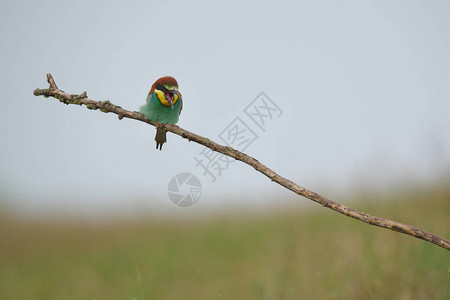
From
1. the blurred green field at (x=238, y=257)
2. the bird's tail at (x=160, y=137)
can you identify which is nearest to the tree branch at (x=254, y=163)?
the bird's tail at (x=160, y=137)

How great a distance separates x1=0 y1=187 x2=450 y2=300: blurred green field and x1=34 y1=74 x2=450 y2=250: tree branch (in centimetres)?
98

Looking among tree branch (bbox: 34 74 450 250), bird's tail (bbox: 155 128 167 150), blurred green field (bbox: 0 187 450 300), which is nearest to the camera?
tree branch (bbox: 34 74 450 250)

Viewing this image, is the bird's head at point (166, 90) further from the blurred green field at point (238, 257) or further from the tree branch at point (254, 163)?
the blurred green field at point (238, 257)

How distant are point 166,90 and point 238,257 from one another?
2.47 m

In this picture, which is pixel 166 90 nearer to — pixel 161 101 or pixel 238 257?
→ pixel 161 101

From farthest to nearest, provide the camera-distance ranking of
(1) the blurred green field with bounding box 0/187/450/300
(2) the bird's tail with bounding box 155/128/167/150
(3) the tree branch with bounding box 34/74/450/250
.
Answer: (1) the blurred green field with bounding box 0/187/450/300
(2) the bird's tail with bounding box 155/128/167/150
(3) the tree branch with bounding box 34/74/450/250

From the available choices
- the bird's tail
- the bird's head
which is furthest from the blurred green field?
the bird's head

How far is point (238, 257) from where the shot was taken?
168 inches

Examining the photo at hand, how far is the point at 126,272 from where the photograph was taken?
13.8 feet

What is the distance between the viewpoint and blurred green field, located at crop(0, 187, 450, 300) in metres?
2.76

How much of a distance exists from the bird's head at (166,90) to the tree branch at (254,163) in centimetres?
49

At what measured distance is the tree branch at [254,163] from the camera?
4.42 ft

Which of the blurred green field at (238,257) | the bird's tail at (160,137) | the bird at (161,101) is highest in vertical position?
the bird at (161,101)

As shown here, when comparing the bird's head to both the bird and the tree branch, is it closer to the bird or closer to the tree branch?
the bird
